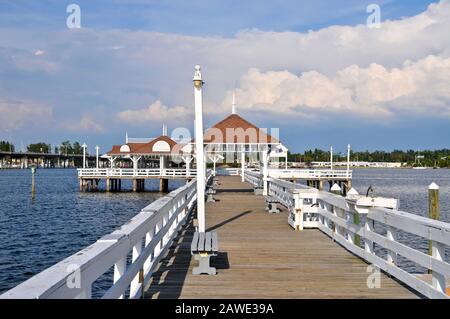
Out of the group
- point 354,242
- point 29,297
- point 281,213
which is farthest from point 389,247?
point 281,213

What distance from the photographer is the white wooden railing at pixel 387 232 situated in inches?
235

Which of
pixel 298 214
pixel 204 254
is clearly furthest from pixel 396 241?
pixel 298 214

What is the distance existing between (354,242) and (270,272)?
2.41m

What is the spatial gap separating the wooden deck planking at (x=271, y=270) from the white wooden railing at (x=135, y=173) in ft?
130

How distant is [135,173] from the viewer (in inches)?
2152

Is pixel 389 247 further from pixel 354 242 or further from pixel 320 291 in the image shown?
pixel 354 242

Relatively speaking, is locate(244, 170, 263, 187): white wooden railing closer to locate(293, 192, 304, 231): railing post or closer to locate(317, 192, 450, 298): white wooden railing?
locate(293, 192, 304, 231): railing post

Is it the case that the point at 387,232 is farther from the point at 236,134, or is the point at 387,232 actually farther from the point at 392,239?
the point at 236,134

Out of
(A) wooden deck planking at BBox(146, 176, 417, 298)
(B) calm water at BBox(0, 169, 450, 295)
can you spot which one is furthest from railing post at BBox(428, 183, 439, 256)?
(B) calm water at BBox(0, 169, 450, 295)

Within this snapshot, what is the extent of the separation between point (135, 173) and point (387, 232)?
1898 inches

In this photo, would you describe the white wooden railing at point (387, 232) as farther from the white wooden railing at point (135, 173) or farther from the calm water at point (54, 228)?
the white wooden railing at point (135, 173)

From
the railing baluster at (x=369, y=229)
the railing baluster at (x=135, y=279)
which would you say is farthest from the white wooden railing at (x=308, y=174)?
the railing baluster at (x=135, y=279)

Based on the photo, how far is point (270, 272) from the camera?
26.1 feet
